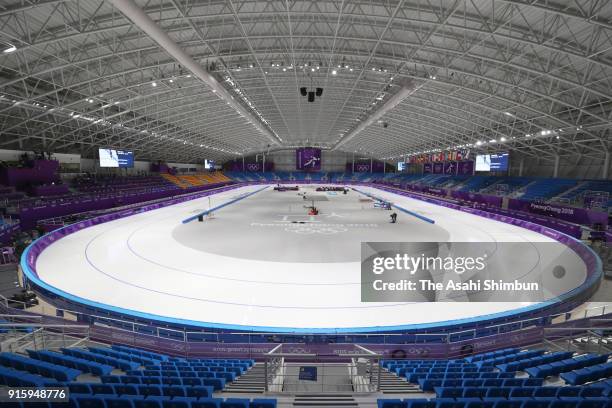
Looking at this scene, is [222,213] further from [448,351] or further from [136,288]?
[448,351]

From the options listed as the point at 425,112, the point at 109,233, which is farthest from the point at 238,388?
the point at 425,112

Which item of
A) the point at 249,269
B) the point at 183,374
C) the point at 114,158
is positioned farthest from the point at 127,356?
the point at 114,158

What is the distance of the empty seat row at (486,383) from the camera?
472cm

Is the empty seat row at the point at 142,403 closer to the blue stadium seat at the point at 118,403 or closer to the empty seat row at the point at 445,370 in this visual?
the blue stadium seat at the point at 118,403

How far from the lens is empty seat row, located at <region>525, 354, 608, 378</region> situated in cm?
531

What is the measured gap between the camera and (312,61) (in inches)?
905

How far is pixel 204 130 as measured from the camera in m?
46.3

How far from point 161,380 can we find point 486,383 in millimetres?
5057

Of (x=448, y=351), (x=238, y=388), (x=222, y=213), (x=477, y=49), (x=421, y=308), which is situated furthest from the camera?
(x=222, y=213)

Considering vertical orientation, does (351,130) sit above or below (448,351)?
above

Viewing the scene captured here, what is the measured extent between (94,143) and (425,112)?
39782 millimetres

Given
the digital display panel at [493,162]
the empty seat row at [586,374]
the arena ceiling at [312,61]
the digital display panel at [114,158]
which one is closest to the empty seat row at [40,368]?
the empty seat row at [586,374]

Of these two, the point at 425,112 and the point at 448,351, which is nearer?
the point at 448,351

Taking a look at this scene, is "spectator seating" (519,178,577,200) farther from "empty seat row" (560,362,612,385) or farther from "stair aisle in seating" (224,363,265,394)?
"stair aisle in seating" (224,363,265,394)
